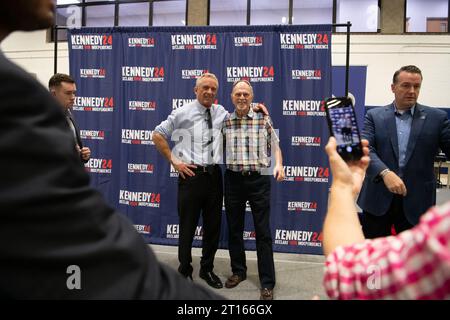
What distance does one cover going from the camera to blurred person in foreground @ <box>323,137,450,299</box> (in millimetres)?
411

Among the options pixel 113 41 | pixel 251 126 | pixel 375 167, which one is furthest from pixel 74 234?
pixel 113 41

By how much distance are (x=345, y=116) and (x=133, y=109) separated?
3331 mm

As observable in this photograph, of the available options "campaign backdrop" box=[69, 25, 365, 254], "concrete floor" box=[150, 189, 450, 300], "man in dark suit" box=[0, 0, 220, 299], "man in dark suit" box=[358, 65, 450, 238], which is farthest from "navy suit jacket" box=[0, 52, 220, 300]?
"campaign backdrop" box=[69, 25, 365, 254]

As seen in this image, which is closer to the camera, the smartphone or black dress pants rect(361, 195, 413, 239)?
the smartphone

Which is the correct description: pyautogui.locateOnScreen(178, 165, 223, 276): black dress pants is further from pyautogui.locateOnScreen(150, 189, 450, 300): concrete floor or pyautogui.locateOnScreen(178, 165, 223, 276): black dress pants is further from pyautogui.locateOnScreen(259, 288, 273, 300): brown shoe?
pyautogui.locateOnScreen(259, 288, 273, 300): brown shoe

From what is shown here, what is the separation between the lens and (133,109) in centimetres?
412

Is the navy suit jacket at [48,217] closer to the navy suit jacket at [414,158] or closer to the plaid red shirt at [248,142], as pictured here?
the navy suit jacket at [414,158]

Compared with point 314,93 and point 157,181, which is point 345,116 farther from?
point 157,181

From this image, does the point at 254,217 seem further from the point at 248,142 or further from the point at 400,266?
the point at 400,266

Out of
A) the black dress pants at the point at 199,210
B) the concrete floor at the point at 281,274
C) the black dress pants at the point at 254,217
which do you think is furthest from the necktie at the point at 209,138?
the concrete floor at the point at 281,274

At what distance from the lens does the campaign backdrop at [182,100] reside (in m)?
3.76

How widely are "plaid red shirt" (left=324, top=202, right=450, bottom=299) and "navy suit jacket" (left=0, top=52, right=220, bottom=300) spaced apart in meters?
0.30

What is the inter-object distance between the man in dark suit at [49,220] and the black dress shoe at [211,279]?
114 inches

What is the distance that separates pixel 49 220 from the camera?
39 centimetres
